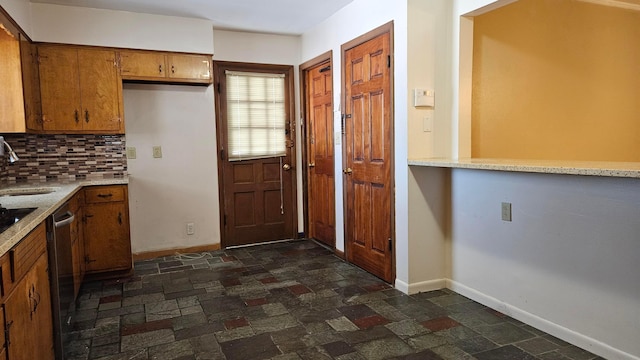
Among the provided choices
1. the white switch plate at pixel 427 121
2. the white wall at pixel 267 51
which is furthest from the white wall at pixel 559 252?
the white wall at pixel 267 51

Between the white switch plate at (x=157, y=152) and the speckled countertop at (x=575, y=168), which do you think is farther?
the white switch plate at (x=157, y=152)

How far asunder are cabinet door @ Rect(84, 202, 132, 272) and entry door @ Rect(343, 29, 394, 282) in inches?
77.7

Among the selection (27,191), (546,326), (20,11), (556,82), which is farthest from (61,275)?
(556,82)

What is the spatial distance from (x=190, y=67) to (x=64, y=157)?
145 centimetres

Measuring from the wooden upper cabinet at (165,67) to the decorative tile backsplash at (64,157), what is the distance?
661mm

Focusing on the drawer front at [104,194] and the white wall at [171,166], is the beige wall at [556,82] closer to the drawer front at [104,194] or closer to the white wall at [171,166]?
the white wall at [171,166]

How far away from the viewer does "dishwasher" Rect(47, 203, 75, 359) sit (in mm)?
2102

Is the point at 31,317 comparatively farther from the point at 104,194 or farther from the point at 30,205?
the point at 104,194

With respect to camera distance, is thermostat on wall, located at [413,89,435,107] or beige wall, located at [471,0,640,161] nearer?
thermostat on wall, located at [413,89,435,107]

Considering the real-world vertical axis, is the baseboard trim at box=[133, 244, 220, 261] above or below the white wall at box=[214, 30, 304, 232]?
below

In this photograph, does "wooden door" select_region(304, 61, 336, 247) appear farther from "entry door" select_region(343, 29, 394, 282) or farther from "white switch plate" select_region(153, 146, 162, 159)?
"white switch plate" select_region(153, 146, 162, 159)

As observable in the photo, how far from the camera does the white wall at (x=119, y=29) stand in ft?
11.8

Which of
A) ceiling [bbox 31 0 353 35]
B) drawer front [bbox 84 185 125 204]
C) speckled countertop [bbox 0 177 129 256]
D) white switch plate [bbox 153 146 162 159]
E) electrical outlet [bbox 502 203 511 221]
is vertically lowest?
electrical outlet [bbox 502 203 511 221]

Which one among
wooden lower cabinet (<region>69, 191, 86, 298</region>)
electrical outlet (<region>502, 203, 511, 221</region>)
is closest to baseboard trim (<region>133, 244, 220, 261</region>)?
wooden lower cabinet (<region>69, 191, 86, 298</region>)
